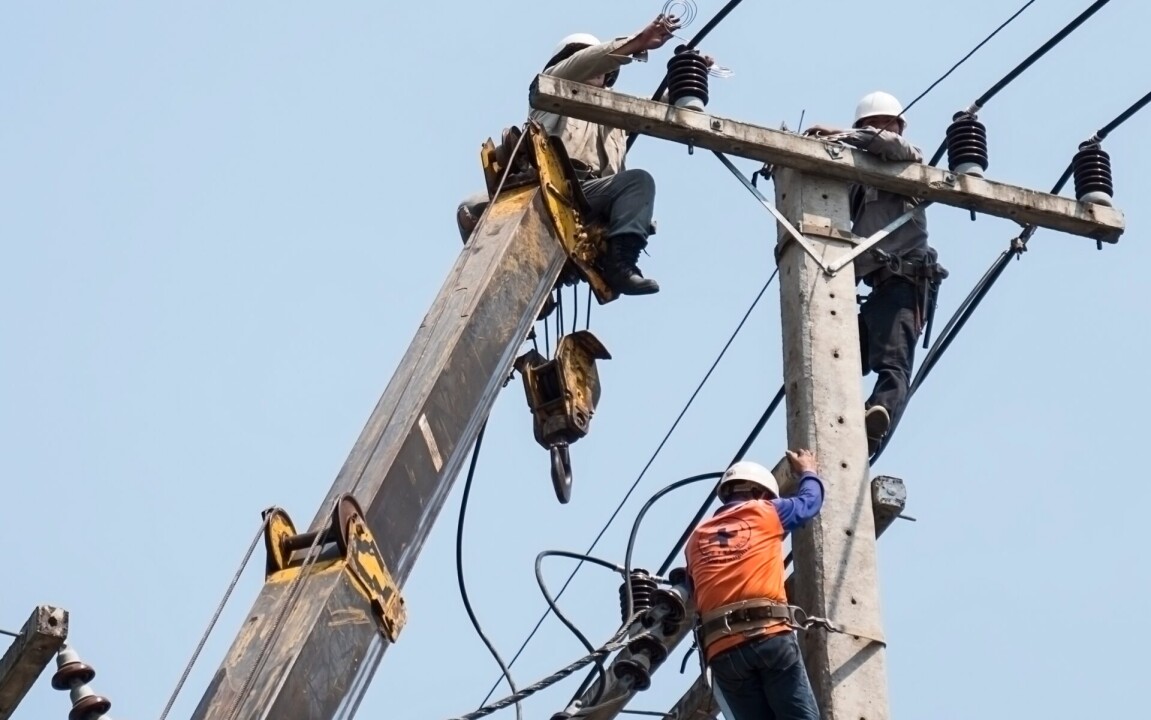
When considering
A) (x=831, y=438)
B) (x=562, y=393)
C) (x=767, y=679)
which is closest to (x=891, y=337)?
(x=562, y=393)

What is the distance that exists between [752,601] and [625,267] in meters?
2.55

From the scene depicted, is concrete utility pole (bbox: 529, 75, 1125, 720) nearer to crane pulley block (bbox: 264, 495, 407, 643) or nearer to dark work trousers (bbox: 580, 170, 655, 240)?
dark work trousers (bbox: 580, 170, 655, 240)

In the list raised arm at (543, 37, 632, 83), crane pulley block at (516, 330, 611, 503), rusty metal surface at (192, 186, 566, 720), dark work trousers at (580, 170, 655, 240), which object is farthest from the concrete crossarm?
crane pulley block at (516, 330, 611, 503)

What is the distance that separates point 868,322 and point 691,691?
2671 millimetres

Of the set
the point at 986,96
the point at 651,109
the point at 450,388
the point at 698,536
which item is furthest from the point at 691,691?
the point at 986,96

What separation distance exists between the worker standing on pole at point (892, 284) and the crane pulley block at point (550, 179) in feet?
3.99

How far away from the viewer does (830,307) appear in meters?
10.2

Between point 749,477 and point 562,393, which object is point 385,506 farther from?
point 562,393

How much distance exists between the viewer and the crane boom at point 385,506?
26.2ft

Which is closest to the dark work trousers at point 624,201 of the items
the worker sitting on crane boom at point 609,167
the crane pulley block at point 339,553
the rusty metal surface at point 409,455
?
the worker sitting on crane boom at point 609,167

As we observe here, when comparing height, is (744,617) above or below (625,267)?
below

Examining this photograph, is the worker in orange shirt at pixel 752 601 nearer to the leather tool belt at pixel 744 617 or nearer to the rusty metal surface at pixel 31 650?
the leather tool belt at pixel 744 617

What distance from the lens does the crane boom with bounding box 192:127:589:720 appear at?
7984mm

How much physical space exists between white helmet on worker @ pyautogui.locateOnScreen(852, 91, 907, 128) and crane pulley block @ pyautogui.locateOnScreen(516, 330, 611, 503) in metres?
2.21
